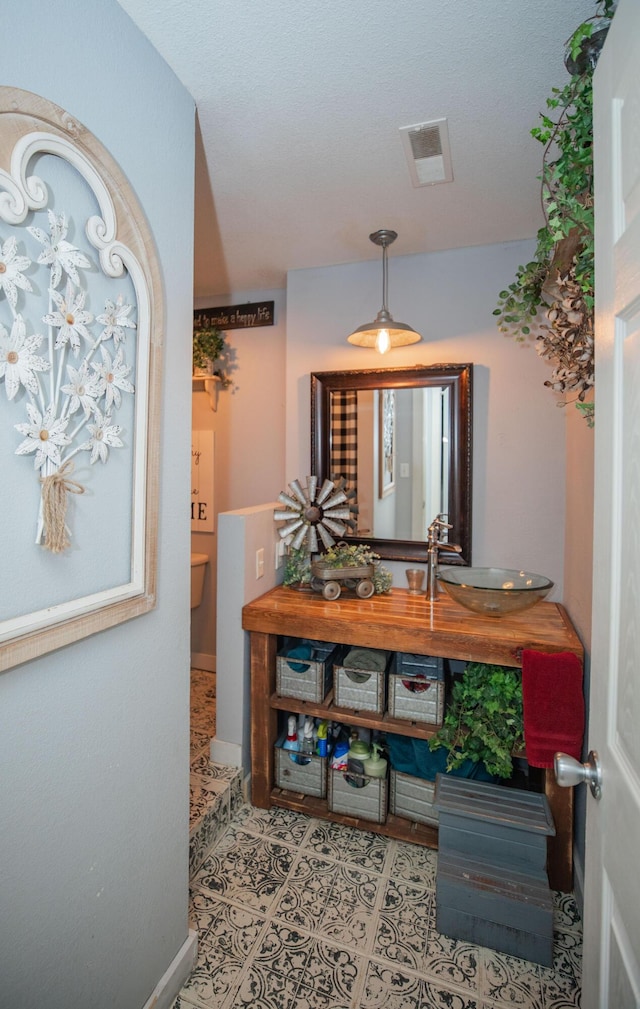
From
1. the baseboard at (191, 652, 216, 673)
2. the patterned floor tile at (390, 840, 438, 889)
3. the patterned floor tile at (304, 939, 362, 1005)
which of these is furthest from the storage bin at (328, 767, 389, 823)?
the baseboard at (191, 652, 216, 673)

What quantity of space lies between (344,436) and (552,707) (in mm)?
1516

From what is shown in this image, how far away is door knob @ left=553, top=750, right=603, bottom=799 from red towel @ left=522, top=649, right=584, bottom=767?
2.55 ft

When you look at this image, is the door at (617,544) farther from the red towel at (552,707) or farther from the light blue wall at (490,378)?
the light blue wall at (490,378)

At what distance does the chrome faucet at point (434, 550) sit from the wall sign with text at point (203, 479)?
1.52m

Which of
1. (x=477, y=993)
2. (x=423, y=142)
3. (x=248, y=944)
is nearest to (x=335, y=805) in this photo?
(x=248, y=944)

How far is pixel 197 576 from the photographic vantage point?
3137 millimetres

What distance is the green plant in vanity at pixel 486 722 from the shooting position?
5.66ft

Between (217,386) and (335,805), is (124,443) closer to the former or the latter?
(335,805)

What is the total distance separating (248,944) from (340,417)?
6.94ft

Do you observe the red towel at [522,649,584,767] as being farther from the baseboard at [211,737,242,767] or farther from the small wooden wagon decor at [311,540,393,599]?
the baseboard at [211,737,242,767]

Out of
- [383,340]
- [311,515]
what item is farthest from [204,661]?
[383,340]

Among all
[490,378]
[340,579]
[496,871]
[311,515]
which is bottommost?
[496,871]

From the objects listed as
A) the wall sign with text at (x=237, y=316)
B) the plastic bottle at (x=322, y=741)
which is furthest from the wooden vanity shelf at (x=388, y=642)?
the wall sign with text at (x=237, y=316)

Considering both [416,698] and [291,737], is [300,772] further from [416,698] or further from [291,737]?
[416,698]
